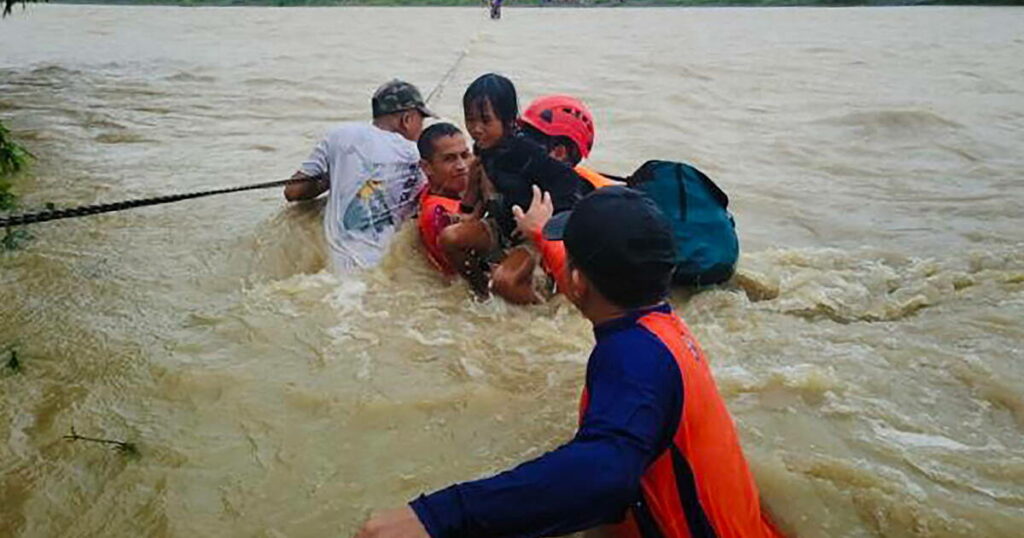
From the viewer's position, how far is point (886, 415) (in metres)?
3.23

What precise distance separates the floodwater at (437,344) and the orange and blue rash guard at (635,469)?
778 mm

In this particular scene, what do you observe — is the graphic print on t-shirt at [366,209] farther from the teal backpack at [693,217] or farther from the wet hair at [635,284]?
the wet hair at [635,284]

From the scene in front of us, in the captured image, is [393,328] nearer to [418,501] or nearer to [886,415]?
[886,415]

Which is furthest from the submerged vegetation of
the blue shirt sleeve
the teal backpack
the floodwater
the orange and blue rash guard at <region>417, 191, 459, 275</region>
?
the blue shirt sleeve

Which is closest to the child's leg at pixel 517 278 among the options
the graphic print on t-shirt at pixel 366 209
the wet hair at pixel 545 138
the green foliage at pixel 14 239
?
the wet hair at pixel 545 138

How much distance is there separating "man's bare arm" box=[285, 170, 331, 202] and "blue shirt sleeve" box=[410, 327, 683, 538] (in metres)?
3.92

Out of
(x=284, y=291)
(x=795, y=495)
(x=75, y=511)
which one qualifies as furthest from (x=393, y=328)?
(x=795, y=495)

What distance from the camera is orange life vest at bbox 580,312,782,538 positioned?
193cm

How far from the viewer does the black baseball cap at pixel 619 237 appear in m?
1.98

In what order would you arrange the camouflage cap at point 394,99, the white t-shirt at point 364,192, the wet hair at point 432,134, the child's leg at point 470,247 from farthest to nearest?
the camouflage cap at point 394,99 < the white t-shirt at point 364,192 < the wet hair at point 432,134 < the child's leg at point 470,247

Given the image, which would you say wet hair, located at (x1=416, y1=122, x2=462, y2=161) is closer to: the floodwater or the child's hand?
the floodwater

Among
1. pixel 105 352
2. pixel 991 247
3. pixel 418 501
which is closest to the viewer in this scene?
pixel 418 501

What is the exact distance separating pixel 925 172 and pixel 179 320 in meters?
6.62

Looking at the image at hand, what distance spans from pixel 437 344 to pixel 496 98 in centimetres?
122
